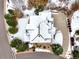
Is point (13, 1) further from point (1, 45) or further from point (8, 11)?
point (1, 45)

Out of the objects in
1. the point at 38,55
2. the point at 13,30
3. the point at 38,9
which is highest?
the point at 38,9

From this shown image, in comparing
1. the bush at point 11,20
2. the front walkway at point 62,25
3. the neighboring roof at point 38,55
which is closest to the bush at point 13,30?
the bush at point 11,20

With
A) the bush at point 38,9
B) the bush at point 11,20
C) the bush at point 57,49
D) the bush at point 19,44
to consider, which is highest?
the bush at point 38,9

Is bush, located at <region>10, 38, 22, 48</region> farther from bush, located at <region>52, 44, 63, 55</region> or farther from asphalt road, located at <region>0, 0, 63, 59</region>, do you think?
bush, located at <region>52, 44, 63, 55</region>

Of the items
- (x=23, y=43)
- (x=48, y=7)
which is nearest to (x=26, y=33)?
(x=23, y=43)

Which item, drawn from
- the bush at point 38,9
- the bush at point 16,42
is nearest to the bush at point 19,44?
the bush at point 16,42

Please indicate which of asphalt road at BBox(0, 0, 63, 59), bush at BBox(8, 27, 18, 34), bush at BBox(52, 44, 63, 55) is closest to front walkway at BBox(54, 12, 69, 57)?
bush at BBox(52, 44, 63, 55)

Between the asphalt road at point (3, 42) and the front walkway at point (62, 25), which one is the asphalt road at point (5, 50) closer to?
the asphalt road at point (3, 42)

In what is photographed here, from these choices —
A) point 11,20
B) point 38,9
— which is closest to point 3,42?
point 11,20

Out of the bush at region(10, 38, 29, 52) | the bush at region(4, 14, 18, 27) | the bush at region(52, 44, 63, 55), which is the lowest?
the bush at region(52, 44, 63, 55)

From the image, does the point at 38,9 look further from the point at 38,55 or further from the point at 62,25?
the point at 38,55

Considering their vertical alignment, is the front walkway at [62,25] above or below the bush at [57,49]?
above
